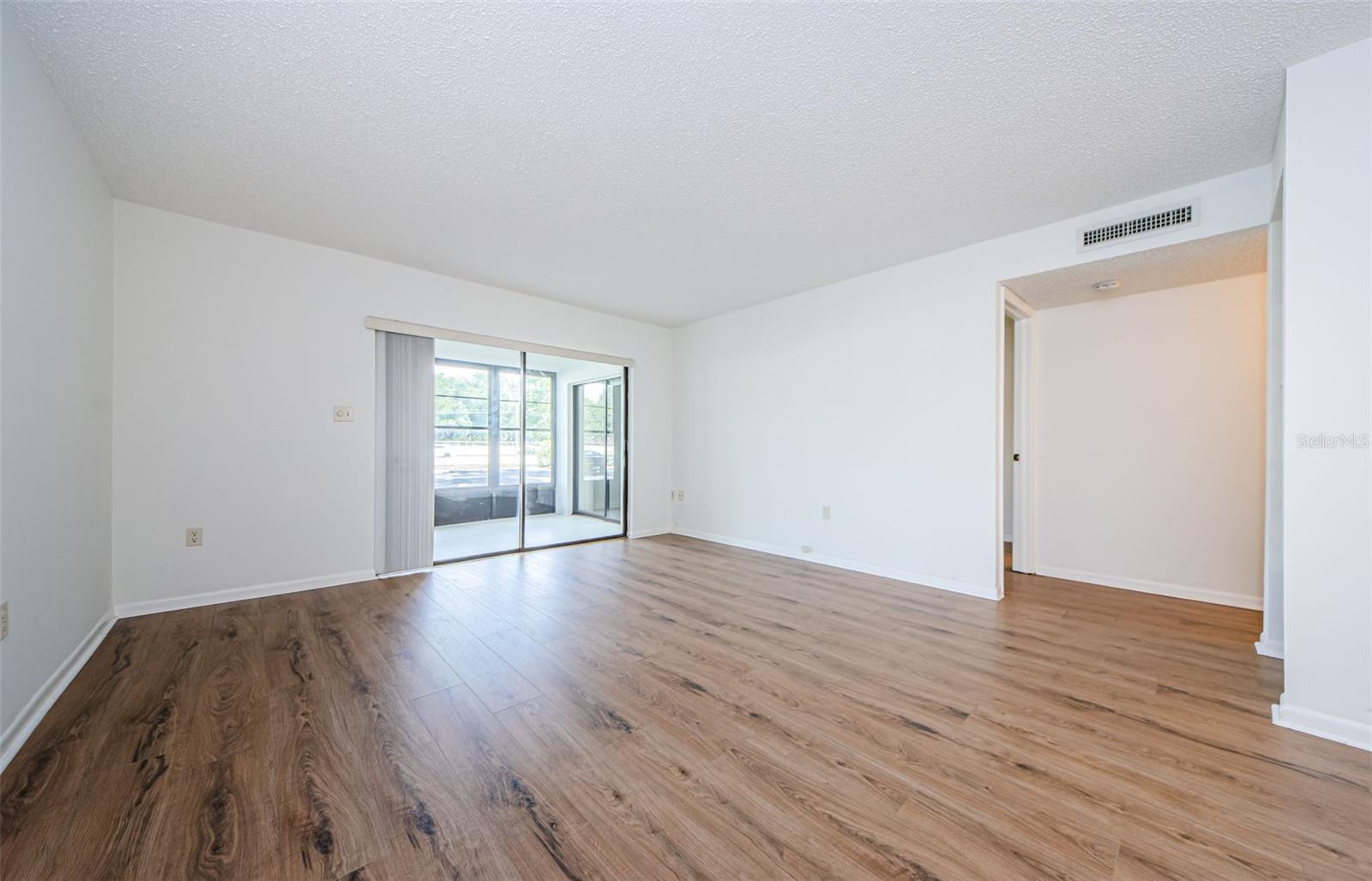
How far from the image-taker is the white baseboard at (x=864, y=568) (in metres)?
3.57

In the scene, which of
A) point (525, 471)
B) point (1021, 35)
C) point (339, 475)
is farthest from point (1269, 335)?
point (339, 475)

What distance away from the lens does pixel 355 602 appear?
3.34 meters

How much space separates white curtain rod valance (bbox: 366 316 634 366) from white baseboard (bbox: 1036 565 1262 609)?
4.71 m

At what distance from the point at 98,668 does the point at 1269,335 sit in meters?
6.28

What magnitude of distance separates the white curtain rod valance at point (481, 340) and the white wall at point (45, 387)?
1525 millimetres

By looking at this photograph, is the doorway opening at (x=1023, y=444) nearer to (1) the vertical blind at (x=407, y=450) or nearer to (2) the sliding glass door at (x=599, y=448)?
(2) the sliding glass door at (x=599, y=448)

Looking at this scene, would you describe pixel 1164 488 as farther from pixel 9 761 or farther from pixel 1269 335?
pixel 9 761

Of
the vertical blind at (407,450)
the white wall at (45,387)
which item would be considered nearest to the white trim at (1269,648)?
the white wall at (45,387)

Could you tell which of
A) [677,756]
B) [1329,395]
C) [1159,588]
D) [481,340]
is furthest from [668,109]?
[1159,588]

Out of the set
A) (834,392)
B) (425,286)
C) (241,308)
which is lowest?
(834,392)

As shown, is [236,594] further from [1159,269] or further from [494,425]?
[1159,269]

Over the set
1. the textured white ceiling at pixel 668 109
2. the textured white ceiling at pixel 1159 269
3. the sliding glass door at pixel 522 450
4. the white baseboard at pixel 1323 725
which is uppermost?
the textured white ceiling at pixel 668 109

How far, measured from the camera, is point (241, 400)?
11.2ft

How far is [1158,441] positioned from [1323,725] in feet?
8.02
